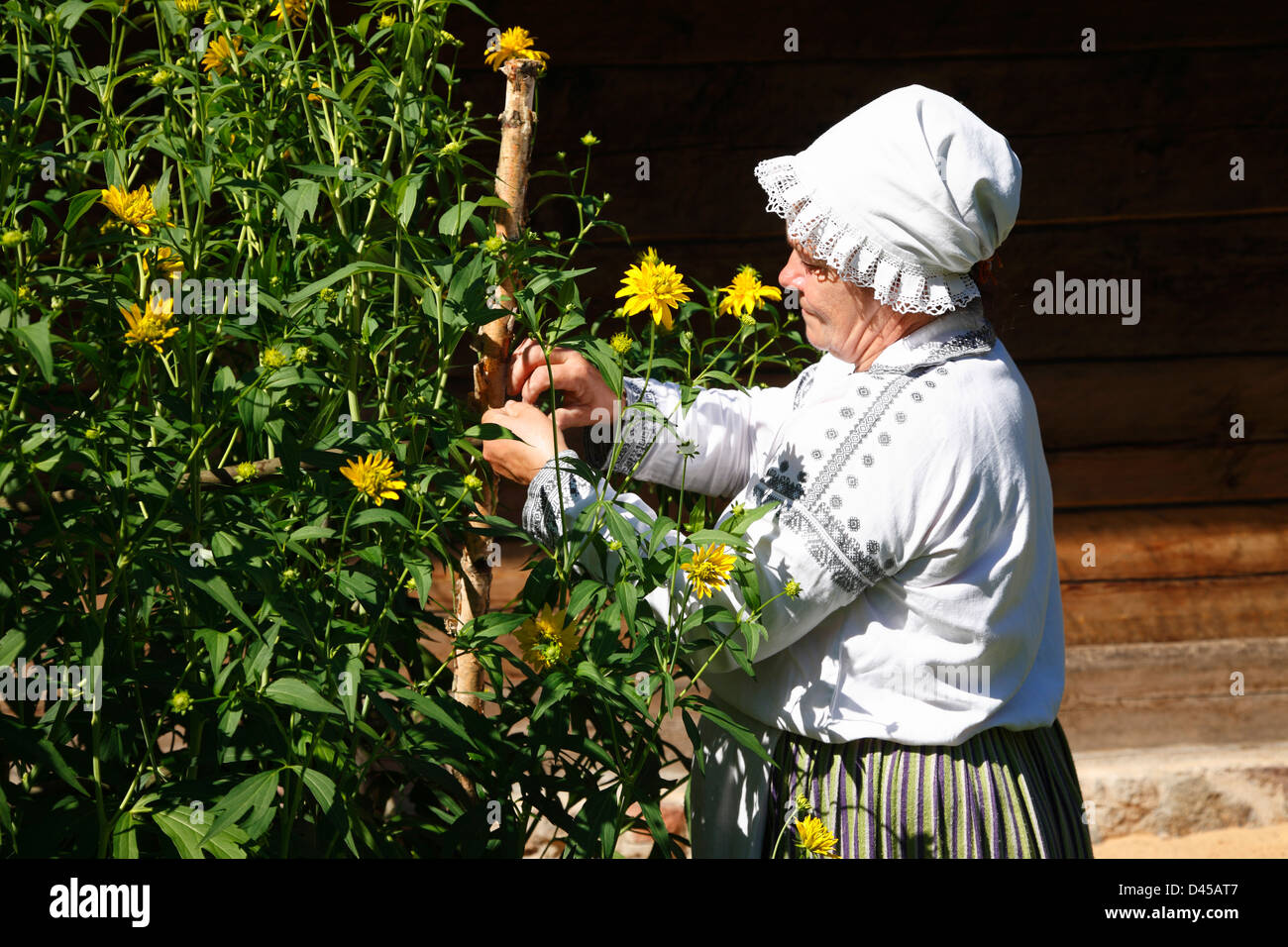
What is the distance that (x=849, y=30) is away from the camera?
2775 millimetres

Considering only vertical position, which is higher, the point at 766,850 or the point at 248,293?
the point at 248,293

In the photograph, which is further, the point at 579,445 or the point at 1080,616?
the point at 1080,616

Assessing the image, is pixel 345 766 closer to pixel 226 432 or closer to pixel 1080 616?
pixel 226 432

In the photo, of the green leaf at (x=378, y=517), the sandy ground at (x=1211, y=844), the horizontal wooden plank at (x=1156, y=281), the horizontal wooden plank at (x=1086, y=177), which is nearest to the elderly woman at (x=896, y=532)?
the green leaf at (x=378, y=517)

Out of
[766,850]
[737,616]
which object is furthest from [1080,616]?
[737,616]

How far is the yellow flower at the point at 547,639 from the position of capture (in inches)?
50.7

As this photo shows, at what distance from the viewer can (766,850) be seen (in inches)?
60.6

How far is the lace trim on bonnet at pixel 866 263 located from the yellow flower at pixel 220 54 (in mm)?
703

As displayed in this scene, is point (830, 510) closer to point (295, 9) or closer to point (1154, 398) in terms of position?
point (295, 9)

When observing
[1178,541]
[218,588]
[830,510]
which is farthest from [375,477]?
[1178,541]

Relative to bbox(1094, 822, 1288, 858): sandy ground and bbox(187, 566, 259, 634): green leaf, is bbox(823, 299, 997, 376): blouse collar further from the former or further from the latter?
bbox(1094, 822, 1288, 858): sandy ground

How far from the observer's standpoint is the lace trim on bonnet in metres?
1.41

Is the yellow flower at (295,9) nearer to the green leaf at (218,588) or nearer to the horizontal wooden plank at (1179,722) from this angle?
the green leaf at (218,588)
